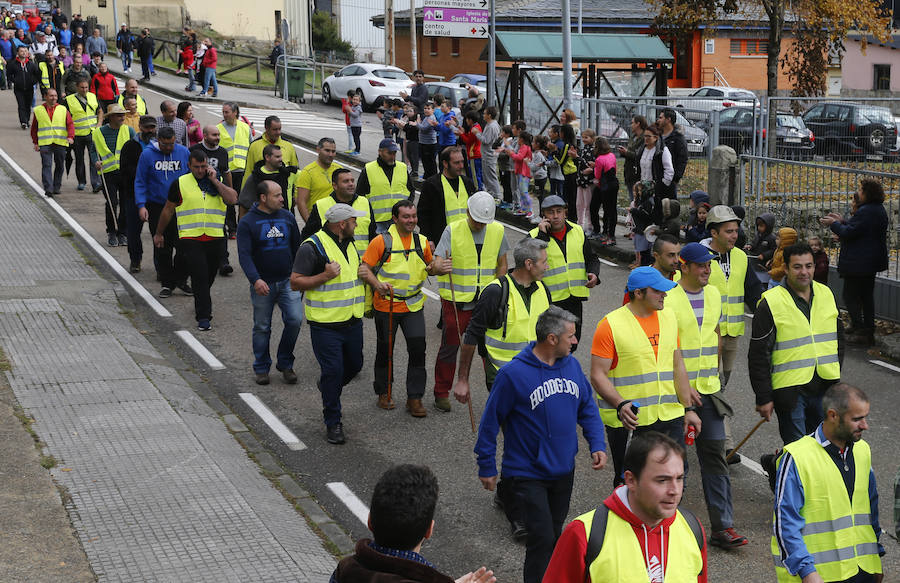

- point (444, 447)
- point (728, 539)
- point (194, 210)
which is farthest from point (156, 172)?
point (728, 539)

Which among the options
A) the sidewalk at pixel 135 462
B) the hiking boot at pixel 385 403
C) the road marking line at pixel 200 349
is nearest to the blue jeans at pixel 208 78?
the sidewalk at pixel 135 462

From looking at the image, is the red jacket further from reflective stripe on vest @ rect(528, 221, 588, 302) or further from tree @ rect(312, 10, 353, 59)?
tree @ rect(312, 10, 353, 59)

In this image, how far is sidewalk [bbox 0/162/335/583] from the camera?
7008 mm

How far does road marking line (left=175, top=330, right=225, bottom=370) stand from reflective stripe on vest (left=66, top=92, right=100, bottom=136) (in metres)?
9.09

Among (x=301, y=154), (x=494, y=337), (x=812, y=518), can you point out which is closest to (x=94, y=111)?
(x=301, y=154)

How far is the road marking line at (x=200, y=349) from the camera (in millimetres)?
12086

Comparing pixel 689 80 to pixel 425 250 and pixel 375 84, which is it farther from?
pixel 425 250

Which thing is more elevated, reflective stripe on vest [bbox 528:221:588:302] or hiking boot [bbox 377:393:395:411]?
reflective stripe on vest [bbox 528:221:588:302]

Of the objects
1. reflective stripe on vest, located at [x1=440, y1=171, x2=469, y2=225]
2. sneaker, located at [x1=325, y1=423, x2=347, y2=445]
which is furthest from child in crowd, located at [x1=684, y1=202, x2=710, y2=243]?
sneaker, located at [x1=325, y1=423, x2=347, y2=445]

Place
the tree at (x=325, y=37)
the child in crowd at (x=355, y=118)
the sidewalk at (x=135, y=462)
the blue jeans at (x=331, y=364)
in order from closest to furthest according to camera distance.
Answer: the sidewalk at (x=135, y=462)
the blue jeans at (x=331, y=364)
the child in crowd at (x=355, y=118)
the tree at (x=325, y=37)

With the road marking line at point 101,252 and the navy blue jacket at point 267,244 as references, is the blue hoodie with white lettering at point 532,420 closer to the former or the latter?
the navy blue jacket at point 267,244

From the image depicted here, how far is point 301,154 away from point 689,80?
106 feet

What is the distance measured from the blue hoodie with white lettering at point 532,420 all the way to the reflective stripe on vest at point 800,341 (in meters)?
1.86

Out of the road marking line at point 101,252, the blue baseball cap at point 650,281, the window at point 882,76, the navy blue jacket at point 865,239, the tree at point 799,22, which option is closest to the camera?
the blue baseball cap at point 650,281
